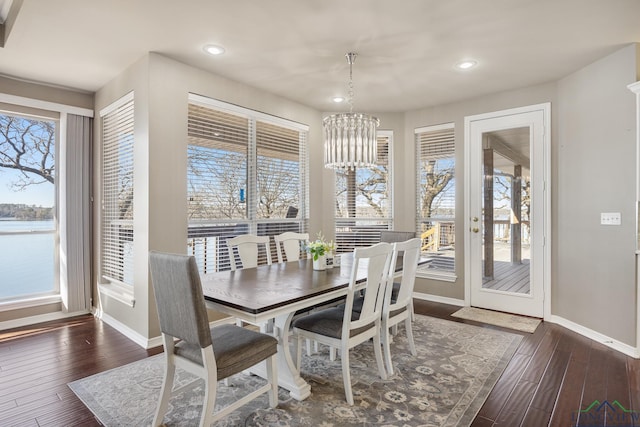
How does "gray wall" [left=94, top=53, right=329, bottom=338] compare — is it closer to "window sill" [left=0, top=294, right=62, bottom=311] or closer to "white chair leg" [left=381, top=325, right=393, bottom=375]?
"window sill" [left=0, top=294, right=62, bottom=311]

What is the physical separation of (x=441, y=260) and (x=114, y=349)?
4.02m

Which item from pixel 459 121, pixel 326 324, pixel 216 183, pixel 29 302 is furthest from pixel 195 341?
pixel 459 121

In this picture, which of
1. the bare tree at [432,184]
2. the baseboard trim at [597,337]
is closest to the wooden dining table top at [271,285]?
the bare tree at [432,184]

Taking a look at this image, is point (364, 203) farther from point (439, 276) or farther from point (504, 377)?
point (504, 377)

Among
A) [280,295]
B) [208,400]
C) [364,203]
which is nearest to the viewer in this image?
[208,400]

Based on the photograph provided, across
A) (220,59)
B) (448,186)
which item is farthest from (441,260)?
(220,59)

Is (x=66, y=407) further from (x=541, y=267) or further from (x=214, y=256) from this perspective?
(x=541, y=267)

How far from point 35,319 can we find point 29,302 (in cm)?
21

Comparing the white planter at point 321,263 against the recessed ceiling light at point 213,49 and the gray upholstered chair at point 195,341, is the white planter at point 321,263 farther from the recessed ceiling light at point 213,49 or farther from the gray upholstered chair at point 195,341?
the recessed ceiling light at point 213,49

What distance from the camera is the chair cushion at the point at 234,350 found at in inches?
75.0

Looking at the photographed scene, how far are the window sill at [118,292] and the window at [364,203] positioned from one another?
2.81m

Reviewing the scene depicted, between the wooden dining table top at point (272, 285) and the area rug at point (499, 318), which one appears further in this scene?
the area rug at point (499, 318)

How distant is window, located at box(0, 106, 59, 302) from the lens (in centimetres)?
384

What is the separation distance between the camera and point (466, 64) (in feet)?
11.4
